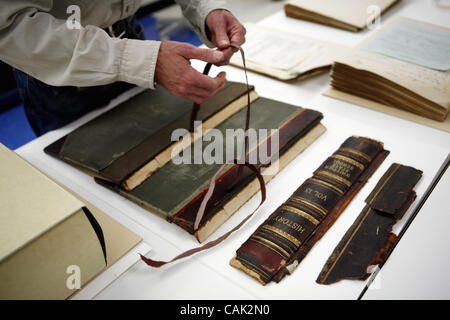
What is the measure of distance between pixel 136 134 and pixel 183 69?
0.23 m

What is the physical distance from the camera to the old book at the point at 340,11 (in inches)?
57.0

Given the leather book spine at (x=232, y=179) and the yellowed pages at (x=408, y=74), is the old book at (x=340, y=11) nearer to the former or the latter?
the yellowed pages at (x=408, y=74)

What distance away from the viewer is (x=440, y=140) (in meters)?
0.92

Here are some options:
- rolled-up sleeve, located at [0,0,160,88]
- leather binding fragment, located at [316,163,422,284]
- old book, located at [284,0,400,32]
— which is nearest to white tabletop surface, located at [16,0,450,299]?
leather binding fragment, located at [316,163,422,284]

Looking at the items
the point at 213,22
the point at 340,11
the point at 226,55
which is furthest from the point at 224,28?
the point at 340,11

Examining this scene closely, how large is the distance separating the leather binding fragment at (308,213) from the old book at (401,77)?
21cm

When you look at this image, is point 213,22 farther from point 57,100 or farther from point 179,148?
point 57,100

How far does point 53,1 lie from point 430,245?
953 millimetres

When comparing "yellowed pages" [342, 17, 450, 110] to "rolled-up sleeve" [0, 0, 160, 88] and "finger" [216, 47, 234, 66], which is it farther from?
"rolled-up sleeve" [0, 0, 160, 88]

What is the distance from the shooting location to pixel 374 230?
0.69 metres

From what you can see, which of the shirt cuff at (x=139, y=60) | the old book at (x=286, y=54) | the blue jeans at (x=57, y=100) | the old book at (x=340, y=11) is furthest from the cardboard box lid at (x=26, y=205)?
the old book at (x=340, y=11)
